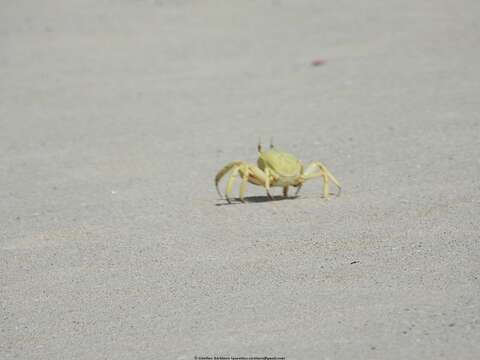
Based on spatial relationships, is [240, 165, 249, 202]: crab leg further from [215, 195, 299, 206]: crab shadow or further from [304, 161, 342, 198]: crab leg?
[304, 161, 342, 198]: crab leg

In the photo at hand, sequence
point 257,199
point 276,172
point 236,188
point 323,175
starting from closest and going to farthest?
1. point 276,172
2. point 323,175
3. point 257,199
4. point 236,188

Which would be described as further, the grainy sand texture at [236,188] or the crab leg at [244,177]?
the crab leg at [244,177]

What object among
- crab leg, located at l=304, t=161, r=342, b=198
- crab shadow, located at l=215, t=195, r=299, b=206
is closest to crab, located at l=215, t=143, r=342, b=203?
crab leg, located at l=304, t=161, r=342, b=198

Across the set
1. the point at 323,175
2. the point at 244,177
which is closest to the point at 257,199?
the point at 244,177

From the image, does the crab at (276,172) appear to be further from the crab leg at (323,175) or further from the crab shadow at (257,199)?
the crab shadow at (257,199)

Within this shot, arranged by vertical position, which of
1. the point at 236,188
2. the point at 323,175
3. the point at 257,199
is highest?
the point at 323,175

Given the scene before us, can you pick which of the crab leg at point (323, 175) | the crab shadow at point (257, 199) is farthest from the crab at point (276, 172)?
the crab shadow at point (257, 199)

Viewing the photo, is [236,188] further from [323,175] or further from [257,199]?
[323,175]

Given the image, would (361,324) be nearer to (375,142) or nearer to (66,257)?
(66,257)

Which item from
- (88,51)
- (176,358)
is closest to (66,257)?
(176,358)
